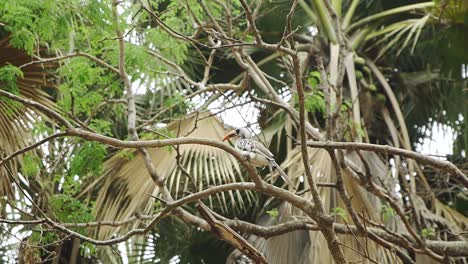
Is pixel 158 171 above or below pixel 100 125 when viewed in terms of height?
below

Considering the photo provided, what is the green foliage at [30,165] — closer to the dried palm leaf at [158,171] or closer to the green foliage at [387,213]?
the dried palm leaf at [158,171]

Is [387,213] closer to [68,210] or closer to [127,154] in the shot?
[127,154]

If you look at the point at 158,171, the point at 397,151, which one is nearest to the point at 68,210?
the point at 158,171

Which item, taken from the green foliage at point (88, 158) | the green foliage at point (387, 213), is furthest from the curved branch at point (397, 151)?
the green foliage at point (88, 158)

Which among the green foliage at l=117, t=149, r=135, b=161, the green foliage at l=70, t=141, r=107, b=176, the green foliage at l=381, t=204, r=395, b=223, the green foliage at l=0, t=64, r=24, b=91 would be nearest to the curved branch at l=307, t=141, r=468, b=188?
the green foliage at l=381, t=204, r=395, b=223

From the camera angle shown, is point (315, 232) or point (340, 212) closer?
point (340, 212)

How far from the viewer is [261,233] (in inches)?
280

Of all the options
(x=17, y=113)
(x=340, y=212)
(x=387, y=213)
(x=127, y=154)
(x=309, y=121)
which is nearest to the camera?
(x=340, y=212)

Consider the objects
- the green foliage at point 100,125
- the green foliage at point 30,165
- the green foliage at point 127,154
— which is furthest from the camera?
the green foliage at point 127,154

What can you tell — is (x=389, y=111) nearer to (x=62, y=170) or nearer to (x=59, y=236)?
(x=62, y=170)

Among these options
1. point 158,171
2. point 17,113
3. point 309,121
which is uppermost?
point 17,113

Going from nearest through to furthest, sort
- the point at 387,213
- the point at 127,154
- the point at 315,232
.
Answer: the point at 315,232 → the point at 387,213 → the point at 127,154

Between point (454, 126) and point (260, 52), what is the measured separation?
2.37m

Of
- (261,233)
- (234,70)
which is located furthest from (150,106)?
(261,233)
